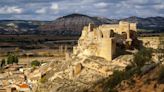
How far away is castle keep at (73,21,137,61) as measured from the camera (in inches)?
1804

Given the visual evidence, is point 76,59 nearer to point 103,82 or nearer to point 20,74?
point 103,82

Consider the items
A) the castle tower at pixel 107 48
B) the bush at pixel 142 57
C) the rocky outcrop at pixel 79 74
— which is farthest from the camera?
the castle tower at pixel 107 48

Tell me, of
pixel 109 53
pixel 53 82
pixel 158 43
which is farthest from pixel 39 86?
pixel 158 43

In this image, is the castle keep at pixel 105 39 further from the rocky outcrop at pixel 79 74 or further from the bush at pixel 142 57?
the bush at pixel 142 57

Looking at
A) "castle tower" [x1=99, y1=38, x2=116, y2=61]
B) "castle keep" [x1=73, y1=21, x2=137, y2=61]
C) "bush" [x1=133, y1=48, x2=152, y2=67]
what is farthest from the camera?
A: "castle keep" [x1=73, y1=21, x2=137, y2=61]

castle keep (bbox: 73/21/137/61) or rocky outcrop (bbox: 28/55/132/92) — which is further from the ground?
castle keep (bbox: 73/21/137/61)

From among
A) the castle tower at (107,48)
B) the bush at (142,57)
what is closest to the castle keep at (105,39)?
the castle tower at (107,48)

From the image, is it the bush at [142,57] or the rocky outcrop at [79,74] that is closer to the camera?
the bush at [142,57]

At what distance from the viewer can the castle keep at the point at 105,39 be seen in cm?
4581

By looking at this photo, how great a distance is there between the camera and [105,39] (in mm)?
45625

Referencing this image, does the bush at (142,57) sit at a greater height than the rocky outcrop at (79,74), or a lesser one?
greater

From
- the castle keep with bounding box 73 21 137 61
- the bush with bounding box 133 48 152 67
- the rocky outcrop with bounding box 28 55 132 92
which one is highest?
the castle keep with bounding box 73 21 137 61

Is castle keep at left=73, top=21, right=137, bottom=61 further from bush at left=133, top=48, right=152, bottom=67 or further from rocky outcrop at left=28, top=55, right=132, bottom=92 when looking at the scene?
bush at left=133, top=48, right=152, bottom=67

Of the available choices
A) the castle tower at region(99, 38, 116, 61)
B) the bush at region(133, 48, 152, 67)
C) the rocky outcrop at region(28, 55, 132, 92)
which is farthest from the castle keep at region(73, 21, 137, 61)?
the bush at region(133, 48, 152, 67)
